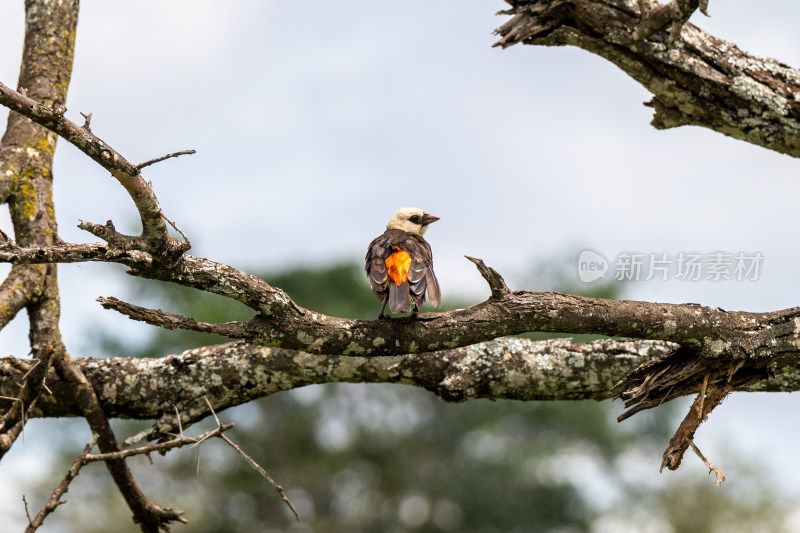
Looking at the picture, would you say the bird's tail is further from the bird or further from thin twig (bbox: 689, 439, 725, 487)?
thin twig (bbox: 689, 439, 725, 487)

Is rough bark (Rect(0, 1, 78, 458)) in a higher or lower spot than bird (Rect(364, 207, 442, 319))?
higher

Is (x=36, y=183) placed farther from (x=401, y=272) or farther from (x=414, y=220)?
(x=401, y=272)

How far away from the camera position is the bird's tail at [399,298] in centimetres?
457

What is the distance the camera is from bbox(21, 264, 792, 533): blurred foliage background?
25188 millimetres

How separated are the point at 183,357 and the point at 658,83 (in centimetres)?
323

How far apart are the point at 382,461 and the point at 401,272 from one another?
24.7 m

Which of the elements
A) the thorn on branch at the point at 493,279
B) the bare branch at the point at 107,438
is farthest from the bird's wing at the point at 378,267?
the bare branch at the point at 107,438

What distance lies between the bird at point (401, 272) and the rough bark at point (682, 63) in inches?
54.8

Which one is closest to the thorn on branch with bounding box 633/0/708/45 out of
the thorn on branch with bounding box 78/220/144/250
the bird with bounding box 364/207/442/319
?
the bird with bounding box 364/207/442/319

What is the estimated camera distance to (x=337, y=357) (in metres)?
5.20

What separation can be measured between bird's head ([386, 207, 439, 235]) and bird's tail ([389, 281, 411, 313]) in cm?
187

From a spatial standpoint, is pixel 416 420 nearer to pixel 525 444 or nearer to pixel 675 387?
pixel 525 444

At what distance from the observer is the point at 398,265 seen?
4879 millimetres

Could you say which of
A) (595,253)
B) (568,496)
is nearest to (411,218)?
(595,253)
